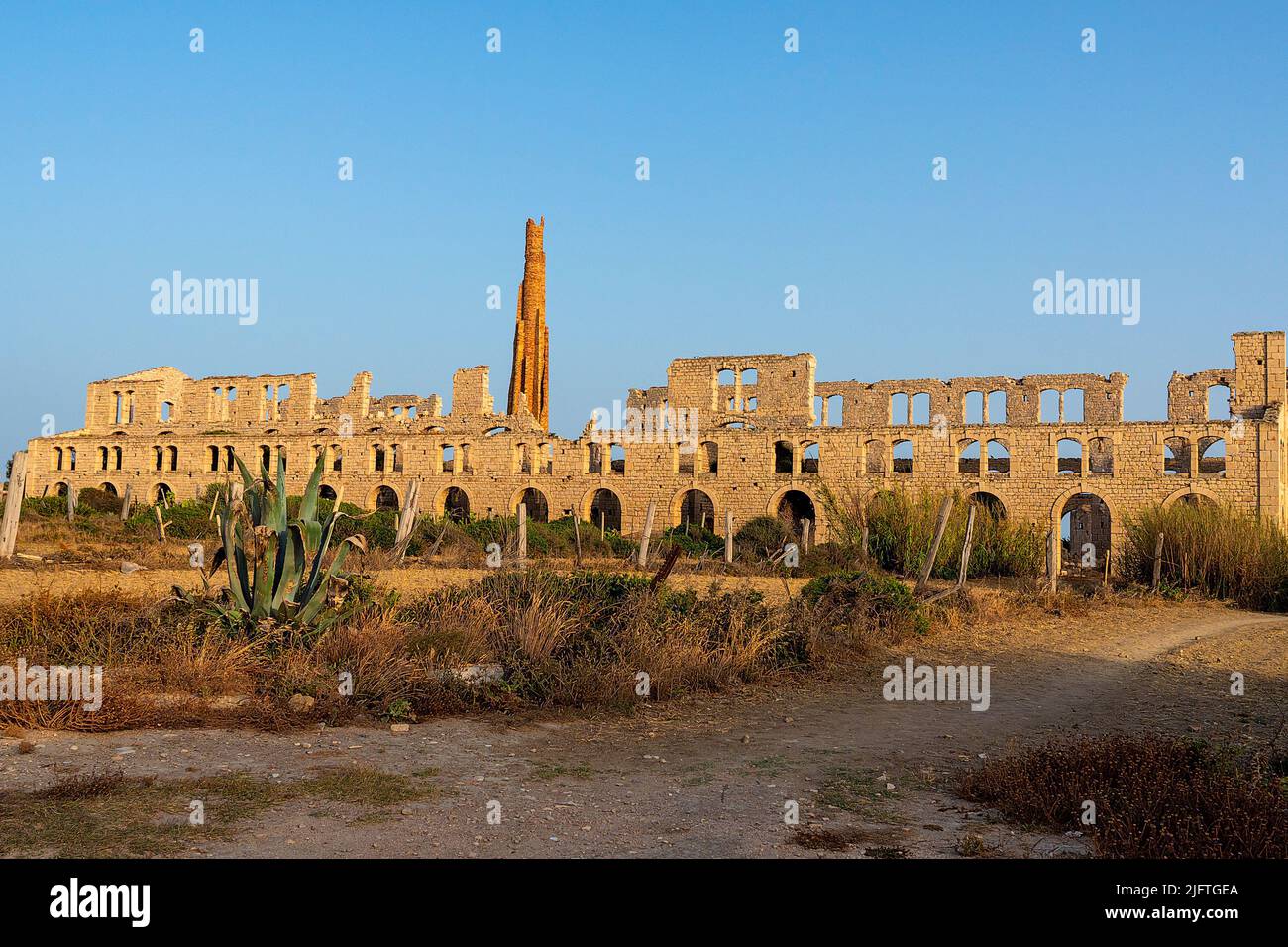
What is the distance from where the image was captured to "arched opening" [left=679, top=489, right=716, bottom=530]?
3462 cm

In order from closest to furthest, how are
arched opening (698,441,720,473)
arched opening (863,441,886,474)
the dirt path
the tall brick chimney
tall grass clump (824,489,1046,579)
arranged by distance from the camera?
the dirt path
tall grass clump (824,489,1046,579)
arched opening (698,441,720,473)
arched opening (863,441,886,474)
the tall brick chimney

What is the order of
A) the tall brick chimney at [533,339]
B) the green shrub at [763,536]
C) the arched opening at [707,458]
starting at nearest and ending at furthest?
the green shrub at [763,536] < the arched opening at [707,458] < the tall brick chimney at [533,339]

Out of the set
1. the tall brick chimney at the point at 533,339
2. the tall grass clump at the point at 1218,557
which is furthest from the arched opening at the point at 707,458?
the tall brick chimney at the point at 533,339

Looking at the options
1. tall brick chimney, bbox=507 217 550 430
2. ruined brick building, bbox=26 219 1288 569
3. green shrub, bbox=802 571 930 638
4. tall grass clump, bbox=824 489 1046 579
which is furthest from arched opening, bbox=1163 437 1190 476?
tall brick chimney, bbox=507 217 550 430

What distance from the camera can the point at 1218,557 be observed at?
18.7m

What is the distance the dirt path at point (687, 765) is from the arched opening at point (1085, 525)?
2232cm

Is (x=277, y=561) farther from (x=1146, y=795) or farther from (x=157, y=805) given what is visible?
(x=1146, y=795)

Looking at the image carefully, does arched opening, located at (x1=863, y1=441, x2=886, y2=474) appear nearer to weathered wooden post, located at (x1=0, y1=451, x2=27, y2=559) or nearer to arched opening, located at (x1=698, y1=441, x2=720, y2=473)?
arched opening, located at (x1=698, y1=441, x2=720, y2=473)

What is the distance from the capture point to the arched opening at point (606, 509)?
36.1 metres

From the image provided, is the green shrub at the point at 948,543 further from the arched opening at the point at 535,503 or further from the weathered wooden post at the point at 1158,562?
the arched opening at the point at 535,503

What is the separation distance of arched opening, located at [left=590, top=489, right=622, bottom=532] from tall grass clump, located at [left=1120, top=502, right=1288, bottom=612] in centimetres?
1946

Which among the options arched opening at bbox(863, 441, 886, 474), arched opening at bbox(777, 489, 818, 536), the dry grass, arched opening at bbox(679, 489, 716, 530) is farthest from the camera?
arched opening at bbox(863, 441, 886, 474)
